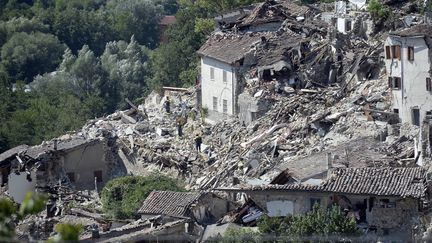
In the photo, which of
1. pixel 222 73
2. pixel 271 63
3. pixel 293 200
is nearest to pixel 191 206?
pixel 293 200

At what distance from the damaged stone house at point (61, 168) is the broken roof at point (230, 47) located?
4640 millimetres

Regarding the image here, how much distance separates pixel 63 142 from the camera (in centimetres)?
4819

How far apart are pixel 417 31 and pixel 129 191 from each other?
29.4 ft

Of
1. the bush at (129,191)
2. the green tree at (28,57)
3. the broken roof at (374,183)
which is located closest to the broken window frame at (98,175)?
the bush at (129,191)

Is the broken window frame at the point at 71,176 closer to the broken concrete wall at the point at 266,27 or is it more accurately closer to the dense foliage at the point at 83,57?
the broken concrete wall at the point at 266,27

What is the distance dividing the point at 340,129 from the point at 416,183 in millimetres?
8147

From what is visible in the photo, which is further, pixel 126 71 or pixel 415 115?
pixel 126 71

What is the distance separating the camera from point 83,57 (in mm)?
78250

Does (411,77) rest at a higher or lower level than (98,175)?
higher

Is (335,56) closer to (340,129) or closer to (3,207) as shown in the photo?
(340,129)

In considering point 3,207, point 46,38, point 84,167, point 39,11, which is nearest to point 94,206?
point 84,167

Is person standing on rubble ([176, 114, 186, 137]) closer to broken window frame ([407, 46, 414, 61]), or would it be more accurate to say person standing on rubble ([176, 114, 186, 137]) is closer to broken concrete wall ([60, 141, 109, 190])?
broken concrete wall ([60, 141, 109, 190])

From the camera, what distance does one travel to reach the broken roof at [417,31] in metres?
39.8

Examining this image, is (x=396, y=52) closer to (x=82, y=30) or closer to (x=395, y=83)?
(x=395, y=83)
